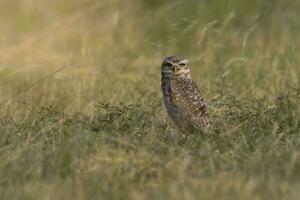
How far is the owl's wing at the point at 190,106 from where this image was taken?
762 cm

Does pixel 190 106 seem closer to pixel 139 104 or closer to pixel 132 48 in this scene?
pixel 139 104

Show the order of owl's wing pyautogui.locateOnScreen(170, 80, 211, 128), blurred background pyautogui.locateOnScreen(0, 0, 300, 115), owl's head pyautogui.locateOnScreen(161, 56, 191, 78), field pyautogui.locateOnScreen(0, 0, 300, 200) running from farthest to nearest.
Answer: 1. blurred background pyautogui.locateOnScreen(0, 0, 300, 115)
2. owl's head pyautogui.locateOnScreen(161, 56, 191, 78)
3. owl's wing pyautogui.locateOnScreen(170, 80, 211, 128)
4. field pyautogui.locateOnScreen(0, 0, 300, 200)

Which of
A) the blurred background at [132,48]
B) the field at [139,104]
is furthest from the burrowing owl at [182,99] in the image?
the blurred background at [132,48]

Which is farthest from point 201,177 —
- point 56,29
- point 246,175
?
point 56,29

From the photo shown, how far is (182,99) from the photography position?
7.69 metres

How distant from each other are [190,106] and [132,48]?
3.82m

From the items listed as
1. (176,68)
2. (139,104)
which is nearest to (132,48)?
(139,104)

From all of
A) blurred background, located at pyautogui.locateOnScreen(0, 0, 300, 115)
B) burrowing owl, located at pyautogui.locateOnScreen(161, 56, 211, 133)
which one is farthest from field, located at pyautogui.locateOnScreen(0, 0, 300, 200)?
burrowing owl, located at pyautogui.locateOnScreen(161, 56, 211, 133)

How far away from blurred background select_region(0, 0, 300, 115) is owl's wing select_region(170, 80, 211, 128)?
1127 mm

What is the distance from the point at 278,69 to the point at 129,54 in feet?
6.91

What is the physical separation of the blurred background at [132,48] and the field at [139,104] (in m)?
0.02

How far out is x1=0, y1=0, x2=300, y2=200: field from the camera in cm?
610

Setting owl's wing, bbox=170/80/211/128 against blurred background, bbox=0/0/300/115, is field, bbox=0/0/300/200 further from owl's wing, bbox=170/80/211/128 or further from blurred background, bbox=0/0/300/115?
owl's wing, bbox=170/80/211/128

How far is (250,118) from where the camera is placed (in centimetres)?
769
